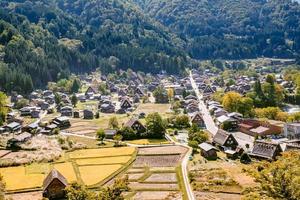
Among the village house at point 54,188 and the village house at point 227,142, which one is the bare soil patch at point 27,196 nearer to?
the village house at point 54,188

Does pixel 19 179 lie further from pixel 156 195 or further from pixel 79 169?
pixel 156 195

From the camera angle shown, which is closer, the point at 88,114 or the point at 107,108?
the point at 88,114

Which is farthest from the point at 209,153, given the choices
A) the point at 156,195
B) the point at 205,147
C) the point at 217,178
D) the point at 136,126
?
the point at 136,126

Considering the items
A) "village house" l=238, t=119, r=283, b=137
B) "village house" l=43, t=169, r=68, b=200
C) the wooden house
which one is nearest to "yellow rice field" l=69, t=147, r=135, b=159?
"village house" l=43, t=169, r=68, b=200

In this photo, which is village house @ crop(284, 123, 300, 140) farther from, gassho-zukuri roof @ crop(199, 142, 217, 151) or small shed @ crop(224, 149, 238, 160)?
gassho-zukuri roof @ crop(199, 142, 217, 151)

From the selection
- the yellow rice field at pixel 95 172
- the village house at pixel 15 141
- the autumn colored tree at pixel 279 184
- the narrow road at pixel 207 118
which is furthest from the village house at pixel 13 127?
the autumn colored tree at pixel 279 184

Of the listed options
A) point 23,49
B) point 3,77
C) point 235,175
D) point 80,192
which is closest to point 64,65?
point 23,49

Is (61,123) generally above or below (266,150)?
below
